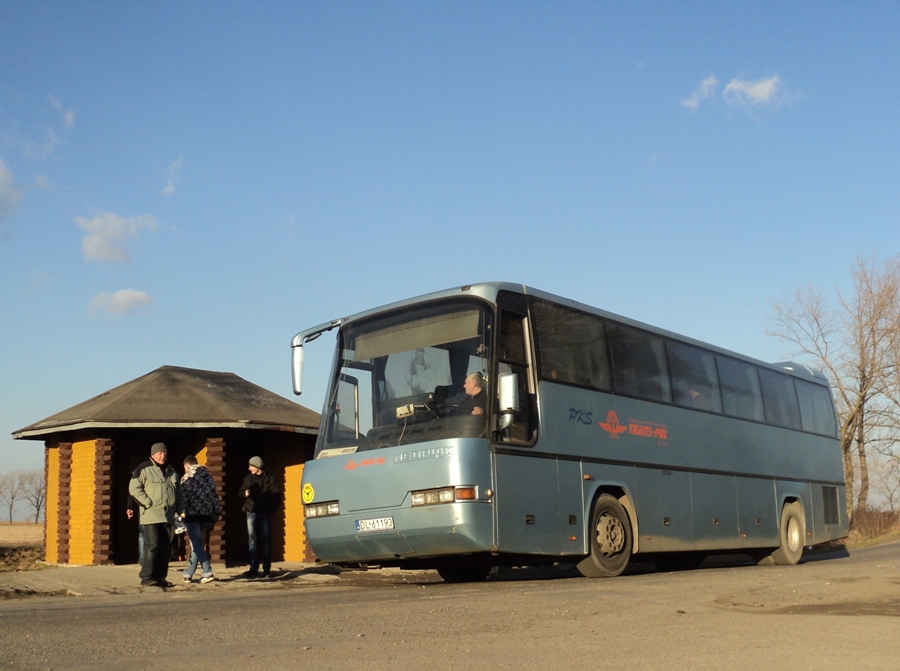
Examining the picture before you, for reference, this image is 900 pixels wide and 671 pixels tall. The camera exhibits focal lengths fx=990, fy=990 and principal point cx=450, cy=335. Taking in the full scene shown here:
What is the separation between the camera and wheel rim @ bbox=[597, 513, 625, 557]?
1247 cm

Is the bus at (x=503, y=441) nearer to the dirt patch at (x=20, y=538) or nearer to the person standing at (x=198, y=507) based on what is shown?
the person standing at (x=198, y=507)

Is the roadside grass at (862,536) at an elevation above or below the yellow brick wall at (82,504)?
below

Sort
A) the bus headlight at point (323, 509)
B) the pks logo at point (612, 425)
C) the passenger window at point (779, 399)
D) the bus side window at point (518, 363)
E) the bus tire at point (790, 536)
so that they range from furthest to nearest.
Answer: the passenger window at point (779, 399) → the bus tire at point (790, 536) → the pks logo at point (612, 425) → the bus headlight at point (323, 509) → the bus side window at point (518, 363)

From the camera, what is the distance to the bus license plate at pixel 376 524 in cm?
1111

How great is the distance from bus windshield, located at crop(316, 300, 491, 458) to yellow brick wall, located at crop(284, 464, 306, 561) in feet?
27.7

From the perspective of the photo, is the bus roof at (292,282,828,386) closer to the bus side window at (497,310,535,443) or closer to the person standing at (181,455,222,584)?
the bus side window at (497,310,535,443)

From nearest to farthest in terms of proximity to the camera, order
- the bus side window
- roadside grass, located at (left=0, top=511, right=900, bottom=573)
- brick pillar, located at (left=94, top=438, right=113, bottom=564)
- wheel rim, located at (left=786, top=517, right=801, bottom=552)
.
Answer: the bus side window
wheel rim, located at (left=786, top=517, right=801, bottom=552)
brick pillar, located at (left=94, top=438, right=113, bottom=564)
roadside grass, located at (left=0, top=511, right=900, bottom=573)

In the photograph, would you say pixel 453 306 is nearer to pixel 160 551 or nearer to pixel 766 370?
pixel 160 551

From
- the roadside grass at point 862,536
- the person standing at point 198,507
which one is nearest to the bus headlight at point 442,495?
the person standing at point 198,507

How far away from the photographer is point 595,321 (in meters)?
13.3

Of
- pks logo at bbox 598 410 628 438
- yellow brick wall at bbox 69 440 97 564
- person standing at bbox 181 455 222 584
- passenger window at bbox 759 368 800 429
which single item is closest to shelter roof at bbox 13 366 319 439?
yellow brick wall at bbox 69 440 97 564

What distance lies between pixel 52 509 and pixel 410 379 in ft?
40.2

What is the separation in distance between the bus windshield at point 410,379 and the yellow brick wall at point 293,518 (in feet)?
27.7

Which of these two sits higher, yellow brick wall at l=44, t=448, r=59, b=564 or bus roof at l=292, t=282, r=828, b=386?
bus roof at l=292, t=282, r=828, b=386
